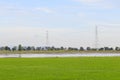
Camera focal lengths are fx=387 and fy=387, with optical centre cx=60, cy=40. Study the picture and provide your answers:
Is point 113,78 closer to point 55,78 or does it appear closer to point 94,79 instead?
point 94,79

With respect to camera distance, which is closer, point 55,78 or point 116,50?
point 55,78

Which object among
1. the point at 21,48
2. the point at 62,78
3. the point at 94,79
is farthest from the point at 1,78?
Answer: the point at 21,48

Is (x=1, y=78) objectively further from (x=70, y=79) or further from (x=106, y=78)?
(x=106, y=78)

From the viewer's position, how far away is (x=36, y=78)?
103ft

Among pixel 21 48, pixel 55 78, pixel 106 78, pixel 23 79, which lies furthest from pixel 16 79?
pixel 21 48

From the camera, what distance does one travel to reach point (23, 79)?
30.8 metres

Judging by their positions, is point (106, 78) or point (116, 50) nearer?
point (106, 78)

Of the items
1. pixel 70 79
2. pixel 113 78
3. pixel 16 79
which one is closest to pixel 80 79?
pixel 70 79

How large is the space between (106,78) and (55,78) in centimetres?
409

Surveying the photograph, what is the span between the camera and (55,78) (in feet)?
102

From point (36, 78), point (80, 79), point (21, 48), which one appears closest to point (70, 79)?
point (80, 79)

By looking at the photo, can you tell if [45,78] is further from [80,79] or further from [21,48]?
[21,48]

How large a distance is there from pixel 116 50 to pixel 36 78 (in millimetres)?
167240

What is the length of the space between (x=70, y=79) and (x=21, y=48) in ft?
542
